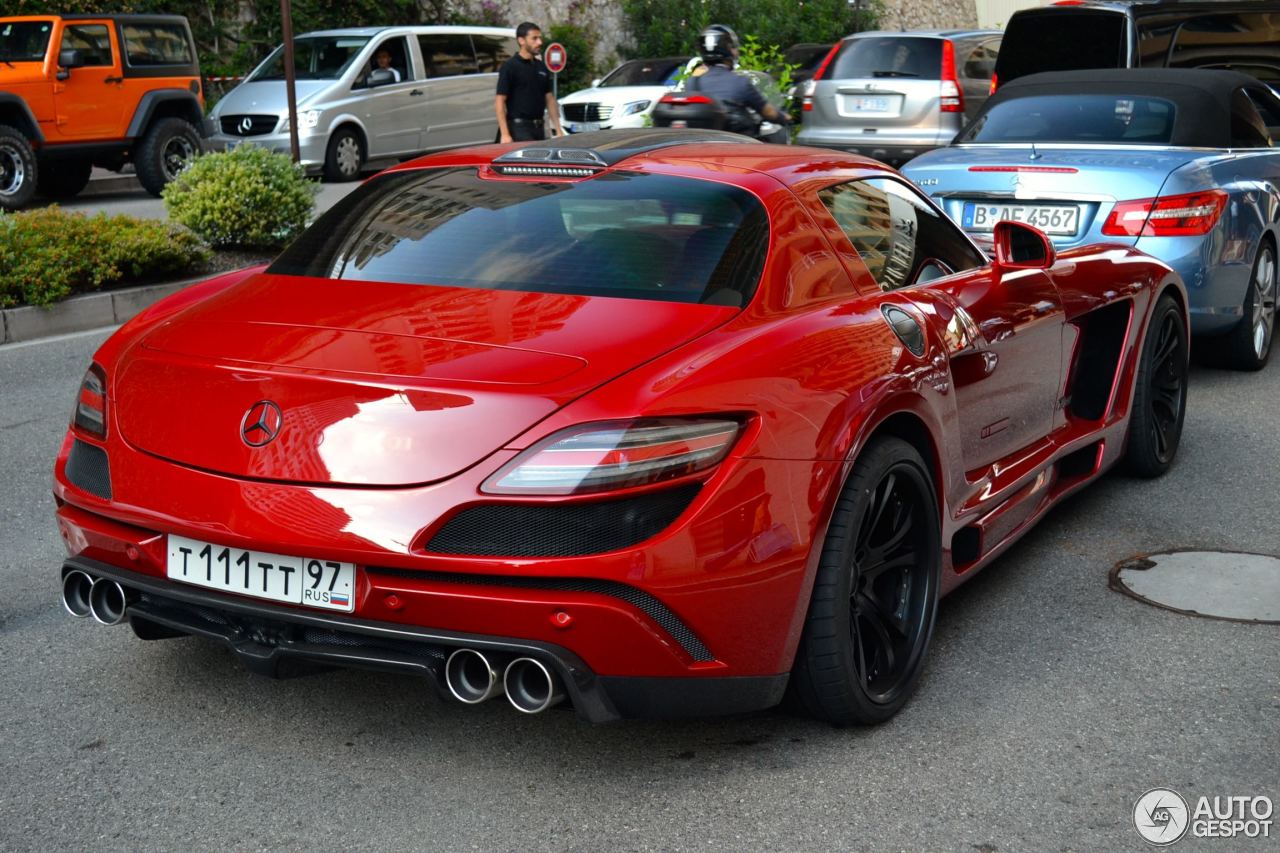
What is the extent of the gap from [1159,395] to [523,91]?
8806mm

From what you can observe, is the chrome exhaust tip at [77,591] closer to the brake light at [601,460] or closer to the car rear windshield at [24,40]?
the brake light at [601,460]

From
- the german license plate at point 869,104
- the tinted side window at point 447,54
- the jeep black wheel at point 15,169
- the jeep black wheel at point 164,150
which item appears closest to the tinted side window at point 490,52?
the tinted side window at point 447,54

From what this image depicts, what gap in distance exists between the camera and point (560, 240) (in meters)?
3.80

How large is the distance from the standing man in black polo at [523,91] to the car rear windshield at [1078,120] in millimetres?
5672

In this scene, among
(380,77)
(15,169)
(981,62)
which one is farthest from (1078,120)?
(380,77)

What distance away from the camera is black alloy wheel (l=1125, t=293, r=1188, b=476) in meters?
5.64

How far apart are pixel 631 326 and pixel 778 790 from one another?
106 cm

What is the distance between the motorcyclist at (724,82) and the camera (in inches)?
415

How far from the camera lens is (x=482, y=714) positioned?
147 inches

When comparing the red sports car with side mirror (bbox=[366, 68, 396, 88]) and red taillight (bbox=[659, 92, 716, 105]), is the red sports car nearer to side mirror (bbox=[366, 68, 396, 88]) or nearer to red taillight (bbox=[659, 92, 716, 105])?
red taillight (bbox=[659, 92, 716, 105])

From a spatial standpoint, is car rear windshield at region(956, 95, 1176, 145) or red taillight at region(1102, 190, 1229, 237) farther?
car rear windshield at region(956, 95, 1176, 145)

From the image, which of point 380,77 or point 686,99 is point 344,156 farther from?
point 686,99

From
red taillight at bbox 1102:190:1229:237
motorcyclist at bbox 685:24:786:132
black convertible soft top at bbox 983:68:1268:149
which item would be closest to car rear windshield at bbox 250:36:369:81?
motorcyclist at bbox 685:24:786:132

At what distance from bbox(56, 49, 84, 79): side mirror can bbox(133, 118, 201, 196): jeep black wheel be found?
124cm
